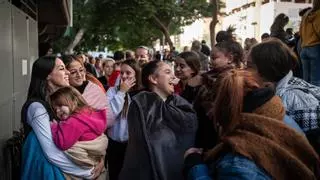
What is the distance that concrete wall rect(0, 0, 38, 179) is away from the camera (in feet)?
15.3

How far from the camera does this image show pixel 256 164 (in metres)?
2.15

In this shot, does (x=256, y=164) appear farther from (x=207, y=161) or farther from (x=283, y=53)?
(x=283, y=53)

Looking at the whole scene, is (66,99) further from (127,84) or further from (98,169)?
(127,84)

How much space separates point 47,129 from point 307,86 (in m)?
1.98

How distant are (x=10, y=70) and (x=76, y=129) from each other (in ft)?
6.74

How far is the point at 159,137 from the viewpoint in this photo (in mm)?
3365

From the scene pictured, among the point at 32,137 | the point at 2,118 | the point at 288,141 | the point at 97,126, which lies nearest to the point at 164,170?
the point at 97,126

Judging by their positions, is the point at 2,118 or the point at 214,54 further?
the point at 2,118

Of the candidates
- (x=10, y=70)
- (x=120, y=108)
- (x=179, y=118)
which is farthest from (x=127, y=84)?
(x=10, y=70)

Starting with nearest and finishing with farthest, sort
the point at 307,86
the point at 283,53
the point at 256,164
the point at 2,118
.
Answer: the point at 256,164, the point at 283,53, the point at 307,86, the point at 2,118

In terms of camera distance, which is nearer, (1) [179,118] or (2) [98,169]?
(1) [179,118]

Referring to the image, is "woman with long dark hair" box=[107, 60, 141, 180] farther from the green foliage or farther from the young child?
the green foliage

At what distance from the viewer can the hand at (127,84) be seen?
448 centimetres

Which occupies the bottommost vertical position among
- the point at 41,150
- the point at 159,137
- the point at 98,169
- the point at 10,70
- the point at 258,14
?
the point at 98,169
